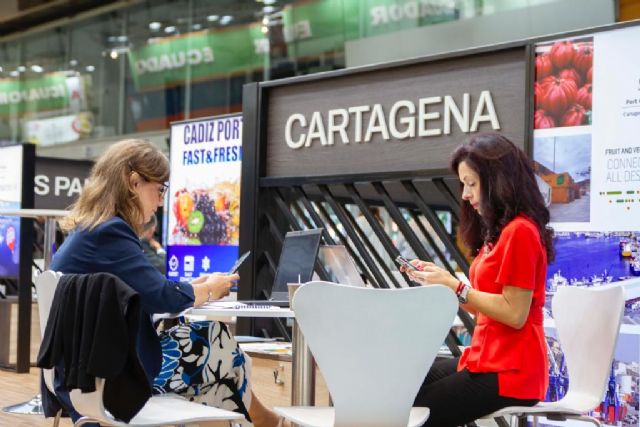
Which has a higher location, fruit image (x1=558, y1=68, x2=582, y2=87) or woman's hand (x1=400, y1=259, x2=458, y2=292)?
fruit image (x1=558, y1=68, x2=582, y2=87)

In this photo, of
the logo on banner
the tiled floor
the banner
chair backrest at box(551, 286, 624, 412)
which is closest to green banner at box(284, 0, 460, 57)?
the banner

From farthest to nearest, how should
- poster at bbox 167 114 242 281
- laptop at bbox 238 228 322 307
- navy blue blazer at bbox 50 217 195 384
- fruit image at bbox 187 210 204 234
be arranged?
1. fruit image at bbox 187 210 204 234
2. poster at bbox 167 114 242 281
3. laptop at bbox 238 228 322 307
4. navy blue blazer at bbox 50 217 195 384

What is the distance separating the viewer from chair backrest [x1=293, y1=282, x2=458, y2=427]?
7.34 ft

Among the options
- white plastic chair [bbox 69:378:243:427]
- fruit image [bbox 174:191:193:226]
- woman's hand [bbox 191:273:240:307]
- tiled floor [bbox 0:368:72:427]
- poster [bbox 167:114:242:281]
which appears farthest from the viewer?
fruit image [bbox 174:191:193:226]

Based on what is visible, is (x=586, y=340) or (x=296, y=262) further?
(x=296, y=262)

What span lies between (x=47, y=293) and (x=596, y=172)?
2113mm

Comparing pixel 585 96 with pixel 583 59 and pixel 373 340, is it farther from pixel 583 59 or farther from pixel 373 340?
pixel 373 340

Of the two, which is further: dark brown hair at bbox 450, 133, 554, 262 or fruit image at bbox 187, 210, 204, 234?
fruit image at bbox 187, 210, 204, 234

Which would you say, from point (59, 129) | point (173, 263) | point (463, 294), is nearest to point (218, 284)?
point (463, 294)

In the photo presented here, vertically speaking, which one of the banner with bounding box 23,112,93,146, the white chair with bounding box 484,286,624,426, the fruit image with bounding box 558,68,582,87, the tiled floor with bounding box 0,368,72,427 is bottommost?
the tiled floor with bounding box 0,368,72,427

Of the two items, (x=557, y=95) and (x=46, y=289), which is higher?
(x=557, y=95)

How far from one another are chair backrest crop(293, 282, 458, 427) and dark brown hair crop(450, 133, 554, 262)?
0.49 meters

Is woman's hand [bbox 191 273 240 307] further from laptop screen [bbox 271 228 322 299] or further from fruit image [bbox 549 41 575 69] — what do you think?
fruit image [bbox 549 41 575 69]

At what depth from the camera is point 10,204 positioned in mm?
6844
